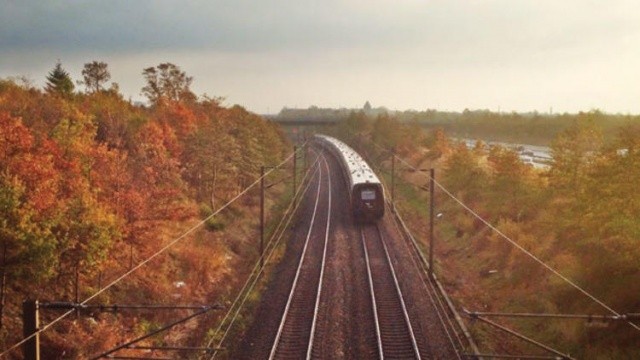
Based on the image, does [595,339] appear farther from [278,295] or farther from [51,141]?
[51,141]

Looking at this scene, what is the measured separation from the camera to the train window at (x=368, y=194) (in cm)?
4106

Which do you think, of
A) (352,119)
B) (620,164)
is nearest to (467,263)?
(620,164)

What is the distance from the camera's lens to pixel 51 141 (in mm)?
23875

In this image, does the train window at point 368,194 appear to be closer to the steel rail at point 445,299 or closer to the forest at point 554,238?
the steel rail at point 445,299

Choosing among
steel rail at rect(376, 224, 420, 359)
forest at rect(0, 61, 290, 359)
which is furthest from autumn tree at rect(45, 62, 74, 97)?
steel rail at rect(376, 224, 420, 359)

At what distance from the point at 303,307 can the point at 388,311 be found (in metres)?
3.92

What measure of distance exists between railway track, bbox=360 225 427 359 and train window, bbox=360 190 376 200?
6589 mm

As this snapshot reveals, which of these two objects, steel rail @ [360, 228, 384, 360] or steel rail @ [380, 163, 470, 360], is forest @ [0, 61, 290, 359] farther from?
steel rail @ [380, 163, 470, 360]

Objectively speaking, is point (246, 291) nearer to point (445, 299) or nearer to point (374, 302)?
point (374, 302)

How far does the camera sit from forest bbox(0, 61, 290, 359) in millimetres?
18312

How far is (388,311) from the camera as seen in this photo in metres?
23.7

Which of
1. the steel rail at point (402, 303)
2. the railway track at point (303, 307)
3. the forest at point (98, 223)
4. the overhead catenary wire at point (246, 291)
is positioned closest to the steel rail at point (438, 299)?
the steel rail at point (402, 303)

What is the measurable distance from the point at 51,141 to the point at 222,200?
25042mm

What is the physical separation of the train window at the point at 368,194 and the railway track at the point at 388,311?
6589mm
